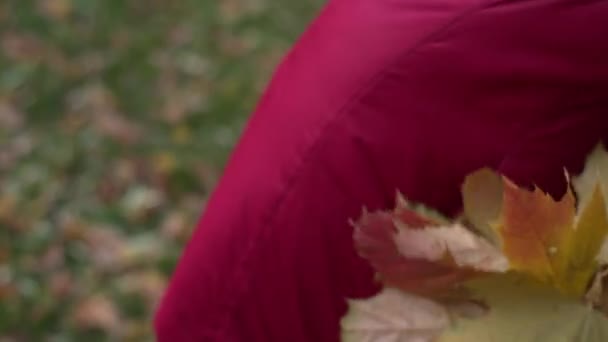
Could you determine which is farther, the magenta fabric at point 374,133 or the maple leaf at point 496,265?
the magenta fabric at point 374,133

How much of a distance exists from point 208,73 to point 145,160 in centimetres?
35

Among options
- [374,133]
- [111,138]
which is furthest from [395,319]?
[111,138]

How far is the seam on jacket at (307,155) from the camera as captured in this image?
2.69 ft

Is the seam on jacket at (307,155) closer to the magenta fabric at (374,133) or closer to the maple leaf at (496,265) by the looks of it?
the magenta fabric at (374,133)

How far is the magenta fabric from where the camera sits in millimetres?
816

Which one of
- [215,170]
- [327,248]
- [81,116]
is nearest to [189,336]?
[327,248]

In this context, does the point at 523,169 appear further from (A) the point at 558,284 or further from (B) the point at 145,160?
(B) the point at 145,160

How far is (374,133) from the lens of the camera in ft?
2.79

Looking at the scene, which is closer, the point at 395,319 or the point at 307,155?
the point at 395,319

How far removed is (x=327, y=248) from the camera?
0.89 m

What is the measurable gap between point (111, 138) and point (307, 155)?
1.36m

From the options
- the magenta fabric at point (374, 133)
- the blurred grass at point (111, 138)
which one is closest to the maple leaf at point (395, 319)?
the magenta fabric at point (374, 133)

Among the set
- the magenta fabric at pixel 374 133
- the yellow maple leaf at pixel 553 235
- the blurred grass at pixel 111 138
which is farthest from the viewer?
the blurred grass at pixel 111 138

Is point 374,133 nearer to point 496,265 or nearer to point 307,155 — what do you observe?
point 307,155
